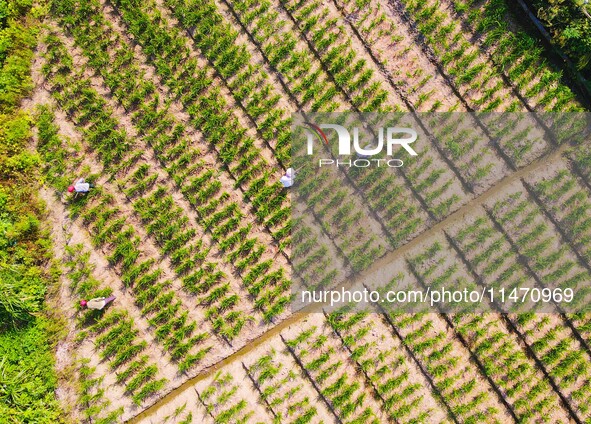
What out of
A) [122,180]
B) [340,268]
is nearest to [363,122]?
[340,268]

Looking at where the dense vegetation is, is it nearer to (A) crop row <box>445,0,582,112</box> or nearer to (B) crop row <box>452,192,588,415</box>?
(B) crop row <box>452,192,588,415</box>

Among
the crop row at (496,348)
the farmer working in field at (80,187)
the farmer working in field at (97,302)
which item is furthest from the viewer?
the farmer working in field at (80,187)

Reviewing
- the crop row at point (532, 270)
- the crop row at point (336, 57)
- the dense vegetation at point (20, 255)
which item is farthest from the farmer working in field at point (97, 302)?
the crop row at point (532, 270)

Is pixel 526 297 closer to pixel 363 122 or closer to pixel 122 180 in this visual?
pixel 363 122

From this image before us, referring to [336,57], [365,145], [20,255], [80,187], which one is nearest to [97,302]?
[20,255]

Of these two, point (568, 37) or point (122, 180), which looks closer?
point (568, 37)

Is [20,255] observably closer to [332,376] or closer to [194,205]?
[194,205]

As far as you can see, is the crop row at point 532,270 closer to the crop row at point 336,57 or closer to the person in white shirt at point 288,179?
the crop row at point 336,57
